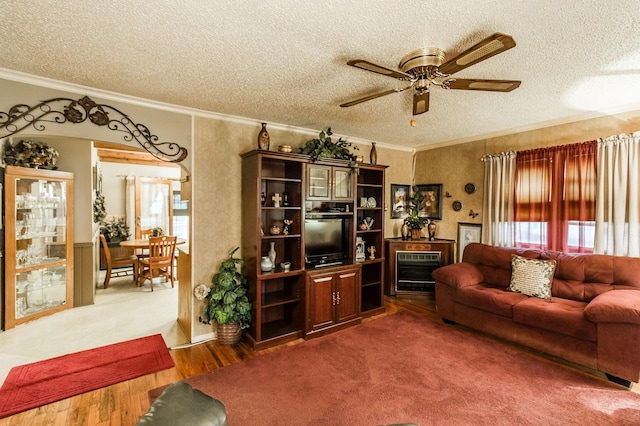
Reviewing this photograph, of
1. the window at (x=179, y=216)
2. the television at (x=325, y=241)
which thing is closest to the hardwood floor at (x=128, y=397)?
the television at (x=325, y=241)

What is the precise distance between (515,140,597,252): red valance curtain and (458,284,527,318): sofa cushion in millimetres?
1016

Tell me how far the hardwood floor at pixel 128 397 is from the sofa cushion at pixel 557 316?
8.39ft

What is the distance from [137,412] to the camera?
2.22 metres

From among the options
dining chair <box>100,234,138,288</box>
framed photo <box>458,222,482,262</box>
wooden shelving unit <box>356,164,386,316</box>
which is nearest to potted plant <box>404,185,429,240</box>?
framed photo <box>458,222,482,262</box>

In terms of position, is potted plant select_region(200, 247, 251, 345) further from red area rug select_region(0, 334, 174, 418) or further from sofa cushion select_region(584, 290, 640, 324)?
sofa cushion select_region(584, 290, 640, 324)

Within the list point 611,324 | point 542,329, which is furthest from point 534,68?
point 542,329

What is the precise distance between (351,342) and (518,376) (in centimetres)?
160

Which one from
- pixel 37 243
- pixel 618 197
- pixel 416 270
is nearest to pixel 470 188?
pixel 416 270

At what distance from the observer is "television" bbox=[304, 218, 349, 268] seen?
377 centimetres

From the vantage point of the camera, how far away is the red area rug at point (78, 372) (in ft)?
7.68

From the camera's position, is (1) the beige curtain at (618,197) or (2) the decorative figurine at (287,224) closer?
(1) the beige curtain at (618,197)

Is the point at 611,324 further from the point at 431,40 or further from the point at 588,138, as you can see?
the point at 431,40

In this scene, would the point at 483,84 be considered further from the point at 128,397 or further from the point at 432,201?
the point at 128,397

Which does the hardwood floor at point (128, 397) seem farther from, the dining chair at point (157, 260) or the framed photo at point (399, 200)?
the framed photo at point (399, 200)
